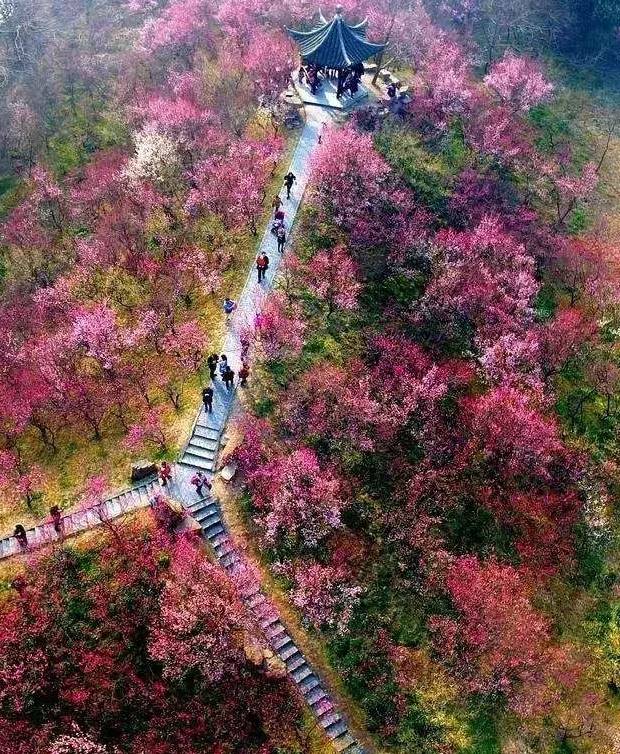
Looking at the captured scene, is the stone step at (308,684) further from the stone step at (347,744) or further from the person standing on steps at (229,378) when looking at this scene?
the person standing on steps at (229,378)

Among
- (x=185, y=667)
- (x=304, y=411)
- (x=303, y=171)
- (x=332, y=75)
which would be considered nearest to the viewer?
(x=185, y=667)

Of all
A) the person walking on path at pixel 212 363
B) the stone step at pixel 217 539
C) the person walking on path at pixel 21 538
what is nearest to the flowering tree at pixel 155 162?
the person walking on path at pixel 212 363

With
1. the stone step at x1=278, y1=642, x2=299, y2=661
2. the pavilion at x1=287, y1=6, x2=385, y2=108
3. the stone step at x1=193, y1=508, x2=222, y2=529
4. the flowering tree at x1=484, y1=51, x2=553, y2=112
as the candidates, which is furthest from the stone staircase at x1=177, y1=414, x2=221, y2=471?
the flowering tree at x1=484, y1=51, x2=553, y2=112

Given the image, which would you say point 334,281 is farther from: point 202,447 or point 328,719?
point 328,719

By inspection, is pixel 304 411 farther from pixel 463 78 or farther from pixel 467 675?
pixel 463 78

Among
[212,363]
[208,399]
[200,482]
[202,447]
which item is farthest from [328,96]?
[200,482]

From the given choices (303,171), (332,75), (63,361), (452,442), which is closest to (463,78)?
(332,75)

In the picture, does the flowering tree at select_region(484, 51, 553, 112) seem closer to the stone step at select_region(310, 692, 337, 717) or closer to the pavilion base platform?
the pavilion base platform
